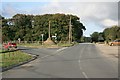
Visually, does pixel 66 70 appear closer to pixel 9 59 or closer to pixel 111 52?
pixel 9 59

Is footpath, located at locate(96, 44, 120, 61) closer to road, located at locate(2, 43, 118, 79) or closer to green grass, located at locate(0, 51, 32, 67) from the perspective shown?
road, located at locate(2, 43, 118, 79)

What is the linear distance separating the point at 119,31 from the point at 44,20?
34.0 metres

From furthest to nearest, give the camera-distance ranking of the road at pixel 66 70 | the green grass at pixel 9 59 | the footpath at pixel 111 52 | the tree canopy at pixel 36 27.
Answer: the tree canopy at pixel 36 27 < the footpath at pixel 111 52 < the green grass at pixel 9 59 < the road at pixel 66 70

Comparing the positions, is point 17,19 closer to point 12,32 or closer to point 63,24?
point 12,32

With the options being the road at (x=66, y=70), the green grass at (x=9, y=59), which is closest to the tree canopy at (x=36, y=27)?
the green grass at (x=9, y=59)

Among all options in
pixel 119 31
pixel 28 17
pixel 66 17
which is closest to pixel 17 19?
pixel 28 17

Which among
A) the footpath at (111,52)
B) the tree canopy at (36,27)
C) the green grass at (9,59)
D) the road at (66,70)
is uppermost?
the tree canopy at (36,27)

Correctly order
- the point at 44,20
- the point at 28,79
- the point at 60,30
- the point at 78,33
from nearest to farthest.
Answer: the point at 28,79, the point at 60,30, the point at 44,20, the point at 78,33

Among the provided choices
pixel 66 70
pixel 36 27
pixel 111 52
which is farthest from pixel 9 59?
pixel 36 27

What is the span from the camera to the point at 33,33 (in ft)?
414

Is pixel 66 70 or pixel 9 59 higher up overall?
pixel 9 59

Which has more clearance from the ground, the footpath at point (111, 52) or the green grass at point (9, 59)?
the green grass at point (9, 59)

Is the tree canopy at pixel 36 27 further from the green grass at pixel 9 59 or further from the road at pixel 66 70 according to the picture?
the road at pixel 66 70

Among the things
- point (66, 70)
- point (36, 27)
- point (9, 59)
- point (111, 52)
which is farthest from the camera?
Answer: point (36, 27)
